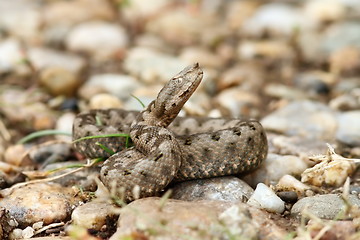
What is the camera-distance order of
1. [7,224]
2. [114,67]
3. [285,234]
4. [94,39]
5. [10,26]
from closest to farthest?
1. [285,234]
2. [7,224]
3. [114,67]
4. [94,39]
5. [10,26]

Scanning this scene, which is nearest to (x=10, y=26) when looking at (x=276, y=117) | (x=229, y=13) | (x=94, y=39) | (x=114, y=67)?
(x=94, y=39)

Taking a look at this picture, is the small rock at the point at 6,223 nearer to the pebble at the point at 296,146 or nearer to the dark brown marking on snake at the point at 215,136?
the dark brown marking on snake at the point at 215,136

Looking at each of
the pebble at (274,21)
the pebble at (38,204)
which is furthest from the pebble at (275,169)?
the pebble at (274,21)

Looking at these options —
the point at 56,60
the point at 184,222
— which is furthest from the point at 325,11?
the point at 184,222

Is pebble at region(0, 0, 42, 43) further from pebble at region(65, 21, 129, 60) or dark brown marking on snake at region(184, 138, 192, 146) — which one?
dark brown marking on snake at region(184, 138, 192, 146)

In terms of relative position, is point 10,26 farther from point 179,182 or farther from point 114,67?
point 179,182

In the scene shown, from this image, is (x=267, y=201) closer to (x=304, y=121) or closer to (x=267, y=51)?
(x=304, y=121)

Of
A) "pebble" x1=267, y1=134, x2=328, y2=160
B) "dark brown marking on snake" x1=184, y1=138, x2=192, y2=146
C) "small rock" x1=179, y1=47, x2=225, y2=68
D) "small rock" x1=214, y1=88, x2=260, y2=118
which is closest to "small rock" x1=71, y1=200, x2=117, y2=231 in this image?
"dark brown marking on snake" x1=184, y1=138, x2=192, y2=146
